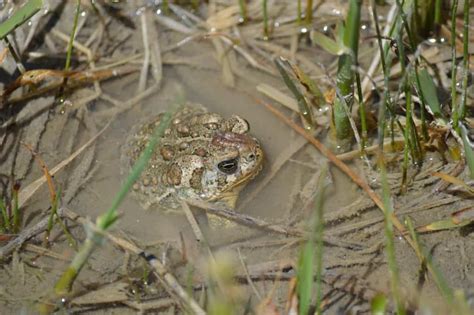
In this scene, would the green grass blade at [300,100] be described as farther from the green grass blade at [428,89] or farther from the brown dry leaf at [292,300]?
the brown dry leaf at [292,300]

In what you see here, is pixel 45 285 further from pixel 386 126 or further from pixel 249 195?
pixel 386 126

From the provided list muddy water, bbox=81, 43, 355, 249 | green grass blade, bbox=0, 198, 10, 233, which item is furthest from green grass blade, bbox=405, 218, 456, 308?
green grass blade, bbox=0, 198, 10, 233

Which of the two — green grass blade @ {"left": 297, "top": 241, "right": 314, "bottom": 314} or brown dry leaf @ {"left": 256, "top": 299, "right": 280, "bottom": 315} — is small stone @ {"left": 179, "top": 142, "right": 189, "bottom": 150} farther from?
green grass blade @ {"left": 297, "top": 241, "right": 314, "bottom": 314}

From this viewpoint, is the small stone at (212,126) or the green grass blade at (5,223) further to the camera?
the small stone at (212,126)

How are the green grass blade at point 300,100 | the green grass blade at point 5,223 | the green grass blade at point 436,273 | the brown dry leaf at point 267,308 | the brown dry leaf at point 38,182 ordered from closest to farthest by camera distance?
the green grass blade at point 436,273 < the brown dry leaf at point 267,308 < the green grass blade at point 5,223 < the green grass blade at point 300,100 < the brown dry leaf at point 38,182

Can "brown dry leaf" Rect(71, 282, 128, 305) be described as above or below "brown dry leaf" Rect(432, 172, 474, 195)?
below

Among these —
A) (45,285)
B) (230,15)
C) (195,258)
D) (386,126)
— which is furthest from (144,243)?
(230,15)

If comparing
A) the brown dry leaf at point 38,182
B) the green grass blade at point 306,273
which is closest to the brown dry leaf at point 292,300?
the green grass blade at point 306,273

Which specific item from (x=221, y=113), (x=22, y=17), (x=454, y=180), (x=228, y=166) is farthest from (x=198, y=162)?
(x=454, y=180)

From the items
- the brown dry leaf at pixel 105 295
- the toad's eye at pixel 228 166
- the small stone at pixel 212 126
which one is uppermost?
the small stone at pixel 212 126
